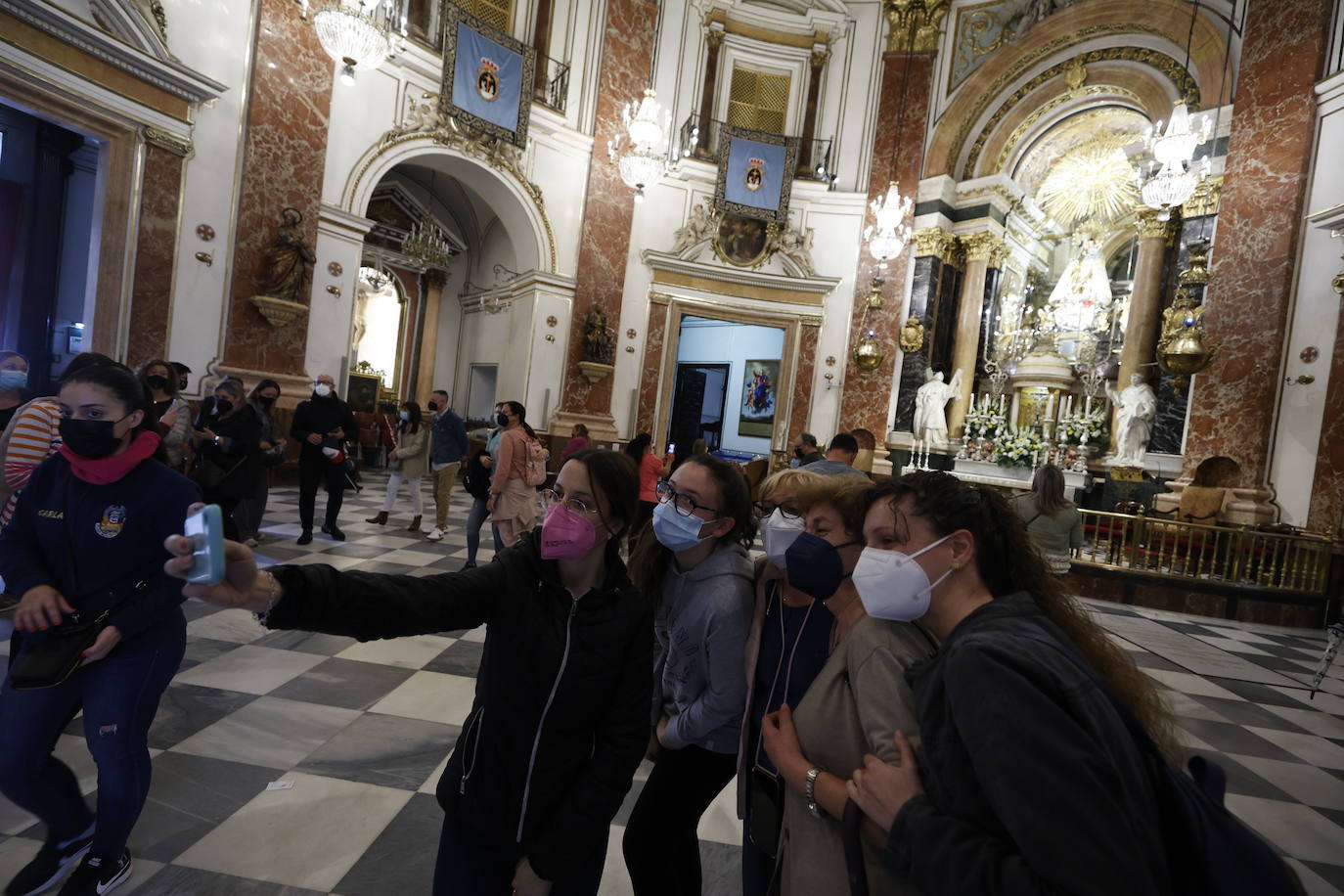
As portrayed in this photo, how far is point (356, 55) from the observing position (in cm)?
850

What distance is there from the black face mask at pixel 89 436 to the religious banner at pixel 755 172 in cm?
1426

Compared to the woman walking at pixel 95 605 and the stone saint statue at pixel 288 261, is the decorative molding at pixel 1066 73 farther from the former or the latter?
the woman walking at pixel 95 605

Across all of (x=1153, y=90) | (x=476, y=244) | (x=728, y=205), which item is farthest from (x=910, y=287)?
(x=476, y=244)

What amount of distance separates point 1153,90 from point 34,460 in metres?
16.7

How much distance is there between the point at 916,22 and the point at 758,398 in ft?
30.7

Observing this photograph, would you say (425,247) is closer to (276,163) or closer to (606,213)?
(606,213)

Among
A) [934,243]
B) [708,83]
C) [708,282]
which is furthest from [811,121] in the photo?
[708,282]

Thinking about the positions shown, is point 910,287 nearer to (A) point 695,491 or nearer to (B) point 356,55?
(B) point 356,55

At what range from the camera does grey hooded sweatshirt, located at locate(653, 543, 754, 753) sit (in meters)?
1.74

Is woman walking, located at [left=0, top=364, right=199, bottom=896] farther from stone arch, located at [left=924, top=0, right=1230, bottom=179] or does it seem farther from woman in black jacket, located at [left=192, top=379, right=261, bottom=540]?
stone arch, located at [left=924, top=0, right=1230, bottom=179]

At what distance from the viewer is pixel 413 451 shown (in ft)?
25.6

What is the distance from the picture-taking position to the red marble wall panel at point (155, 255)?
8391 millimetres

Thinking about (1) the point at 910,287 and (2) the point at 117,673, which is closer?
(2) the point at 117,673

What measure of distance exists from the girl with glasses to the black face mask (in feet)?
4.93
